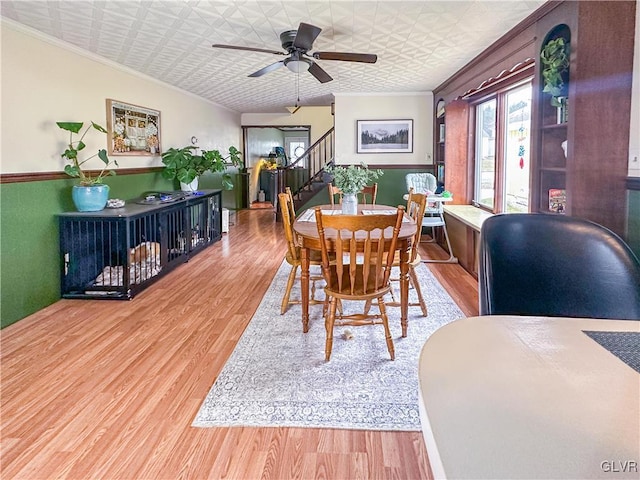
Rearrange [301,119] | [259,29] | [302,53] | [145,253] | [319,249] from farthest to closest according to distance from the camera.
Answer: [301,119]
[145,253]
[302,53]
[259,29]
[319,249]

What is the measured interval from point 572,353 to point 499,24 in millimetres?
3519

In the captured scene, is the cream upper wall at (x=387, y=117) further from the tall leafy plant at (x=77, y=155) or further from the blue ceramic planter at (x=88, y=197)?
the blue ceramic planter at (x=88, y=197)

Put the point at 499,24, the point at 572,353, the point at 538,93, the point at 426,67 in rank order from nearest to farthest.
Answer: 1. the point at 572,353
2. the point at 538,93
3. the point at 499,24
4. the point at 426,67

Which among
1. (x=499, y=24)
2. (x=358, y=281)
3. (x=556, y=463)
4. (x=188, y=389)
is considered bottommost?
(x=188, y=389)

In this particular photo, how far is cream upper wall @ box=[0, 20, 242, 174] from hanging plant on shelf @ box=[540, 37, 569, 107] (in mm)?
3916

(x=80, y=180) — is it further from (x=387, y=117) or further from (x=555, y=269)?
(x=387, y=117)

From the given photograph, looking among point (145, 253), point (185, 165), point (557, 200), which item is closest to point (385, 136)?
point (185, 165)

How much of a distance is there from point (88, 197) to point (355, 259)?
107 inches

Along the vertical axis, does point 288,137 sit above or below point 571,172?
above

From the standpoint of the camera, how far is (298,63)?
13.6 feet

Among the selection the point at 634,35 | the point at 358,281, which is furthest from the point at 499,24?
the point at 358,281

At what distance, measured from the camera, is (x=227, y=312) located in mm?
3789

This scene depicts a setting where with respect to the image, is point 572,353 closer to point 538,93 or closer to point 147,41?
point 538,93

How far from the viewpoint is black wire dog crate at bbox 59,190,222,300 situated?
411 cm
